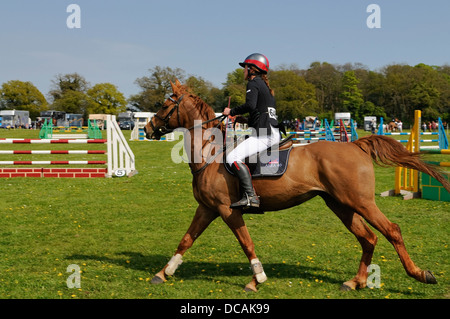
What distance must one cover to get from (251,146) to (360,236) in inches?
75.5

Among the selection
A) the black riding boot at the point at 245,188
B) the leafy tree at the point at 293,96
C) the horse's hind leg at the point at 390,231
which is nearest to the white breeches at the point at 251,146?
the black riding boot at the point at 245,188

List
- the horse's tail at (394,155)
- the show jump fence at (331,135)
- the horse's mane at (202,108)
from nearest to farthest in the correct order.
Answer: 1. the horse's tail at (394,155)
2. the horse's mane at (202,108)
3. the show jump fence at (331,135)

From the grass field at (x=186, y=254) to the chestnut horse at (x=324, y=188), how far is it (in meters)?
0.39

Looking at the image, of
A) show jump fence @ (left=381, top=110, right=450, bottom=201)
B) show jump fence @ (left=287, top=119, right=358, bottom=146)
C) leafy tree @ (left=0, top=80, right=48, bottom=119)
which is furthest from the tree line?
show jump fence @ (left=381, top=110, right=450, bottom=201)

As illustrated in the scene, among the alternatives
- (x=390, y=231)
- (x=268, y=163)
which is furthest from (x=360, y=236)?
Answer: (x=268, y=163)

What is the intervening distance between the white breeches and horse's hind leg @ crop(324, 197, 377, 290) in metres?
1.15

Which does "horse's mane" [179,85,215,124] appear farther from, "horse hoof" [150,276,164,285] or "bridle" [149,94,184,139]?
"horse hoof" [150,276,164,285]

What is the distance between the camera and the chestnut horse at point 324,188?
5422 millimetres

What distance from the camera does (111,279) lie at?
5.90 meters

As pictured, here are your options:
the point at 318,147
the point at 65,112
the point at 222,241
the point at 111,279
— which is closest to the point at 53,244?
the point at 111,279

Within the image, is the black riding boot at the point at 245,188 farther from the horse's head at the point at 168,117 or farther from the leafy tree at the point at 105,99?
the leafy tree at the point at 105,99

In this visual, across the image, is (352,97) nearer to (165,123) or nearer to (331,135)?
(331,135)

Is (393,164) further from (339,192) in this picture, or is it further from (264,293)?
(264,293)

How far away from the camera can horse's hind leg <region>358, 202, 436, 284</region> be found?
210 inches
